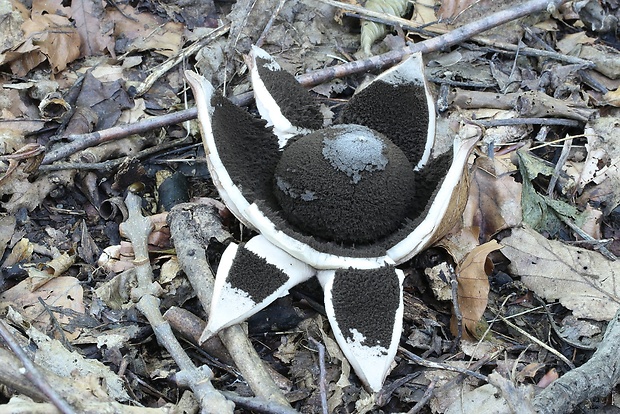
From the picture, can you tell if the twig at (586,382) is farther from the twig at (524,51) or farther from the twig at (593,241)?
the twig at (524,51)

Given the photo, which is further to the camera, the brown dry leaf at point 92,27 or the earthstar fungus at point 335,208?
the brown dry leaf at point 92,27

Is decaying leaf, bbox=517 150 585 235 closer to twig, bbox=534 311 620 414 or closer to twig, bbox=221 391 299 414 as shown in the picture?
twig, bbox=534 311 620 414

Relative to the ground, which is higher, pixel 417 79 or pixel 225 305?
pixel 417 79

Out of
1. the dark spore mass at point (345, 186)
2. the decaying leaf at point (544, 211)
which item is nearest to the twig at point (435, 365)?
the dark spore mass at point (345, 186)

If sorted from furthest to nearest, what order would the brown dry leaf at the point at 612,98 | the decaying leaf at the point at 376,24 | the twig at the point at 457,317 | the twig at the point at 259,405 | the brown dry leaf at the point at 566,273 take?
the decaying leaf at the point at 376,24 < the brown dry leaf at the point at 612,98 < the brown dry leaf at the point at 566,273 < the twig at the point at 457,317 < the twig at the point at 259,405

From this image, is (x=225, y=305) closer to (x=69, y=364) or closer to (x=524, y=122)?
(x=69, y=364)

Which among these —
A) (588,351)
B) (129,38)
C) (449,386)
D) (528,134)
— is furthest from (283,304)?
(129,38)

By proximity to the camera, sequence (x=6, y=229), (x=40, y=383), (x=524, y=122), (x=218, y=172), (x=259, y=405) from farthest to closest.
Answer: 1. (x=524, y=122)
2. (x=6, y=229)
3. (x=218, y=172)
4. (x=259, y=405)
5. (x=40, y=383)

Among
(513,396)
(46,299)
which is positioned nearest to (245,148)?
(46,299)
